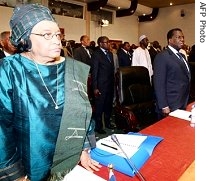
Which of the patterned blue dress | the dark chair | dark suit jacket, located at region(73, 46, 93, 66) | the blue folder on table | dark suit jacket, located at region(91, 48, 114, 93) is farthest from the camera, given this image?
dark suit jacket, located at region(73, 46, 93, 66)

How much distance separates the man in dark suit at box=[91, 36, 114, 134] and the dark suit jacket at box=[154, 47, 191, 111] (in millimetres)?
1538

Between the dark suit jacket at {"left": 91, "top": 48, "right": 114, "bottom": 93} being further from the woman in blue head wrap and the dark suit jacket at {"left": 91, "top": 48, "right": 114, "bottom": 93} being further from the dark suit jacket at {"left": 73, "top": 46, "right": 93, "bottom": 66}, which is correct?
the woman in blue head wrap

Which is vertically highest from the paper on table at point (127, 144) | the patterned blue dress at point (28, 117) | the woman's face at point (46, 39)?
the woman's face at point (46, 39)

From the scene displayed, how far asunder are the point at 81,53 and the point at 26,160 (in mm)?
4248

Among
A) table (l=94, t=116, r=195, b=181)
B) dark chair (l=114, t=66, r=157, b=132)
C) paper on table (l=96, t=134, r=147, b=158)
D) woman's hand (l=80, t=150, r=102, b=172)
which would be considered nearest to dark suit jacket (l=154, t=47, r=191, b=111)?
dark chair (l=114, t=66, r=157, b=132)

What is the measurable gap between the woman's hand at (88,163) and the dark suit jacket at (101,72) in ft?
9.20

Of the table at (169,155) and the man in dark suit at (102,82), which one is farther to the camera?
the man in dark suit at (102,82)

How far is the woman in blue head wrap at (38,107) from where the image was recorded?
3.24 ft

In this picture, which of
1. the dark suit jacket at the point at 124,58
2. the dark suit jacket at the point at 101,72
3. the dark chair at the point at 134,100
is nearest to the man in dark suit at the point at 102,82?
the dark suit jacket at the point at 101,72

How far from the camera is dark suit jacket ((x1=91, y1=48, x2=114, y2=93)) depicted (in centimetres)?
396

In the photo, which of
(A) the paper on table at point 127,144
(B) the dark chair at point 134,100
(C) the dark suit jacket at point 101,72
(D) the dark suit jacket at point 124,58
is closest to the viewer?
(A) the paper on table at point 127,144

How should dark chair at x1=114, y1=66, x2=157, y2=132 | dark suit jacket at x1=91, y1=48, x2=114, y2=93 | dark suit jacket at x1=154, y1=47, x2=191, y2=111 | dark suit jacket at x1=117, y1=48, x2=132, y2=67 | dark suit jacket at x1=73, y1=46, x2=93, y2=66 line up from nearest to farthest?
1. dark chair at x1=114, y1=66, x2=157, y2=132
2. dark suit jacket at x1=154, y1=47, x2=191, y2=111
3. dark suit jacket at x1=91, y1=48, x2=114, y2=93
4. dark suit jacket at x1=73, y1=46, x2=93, y2=66
5. dark suit jacket at x1=117, y1=48, x2=132, y2=67

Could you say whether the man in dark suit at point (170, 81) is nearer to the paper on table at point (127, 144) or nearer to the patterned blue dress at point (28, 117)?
the paper on table at point (127, 144)
